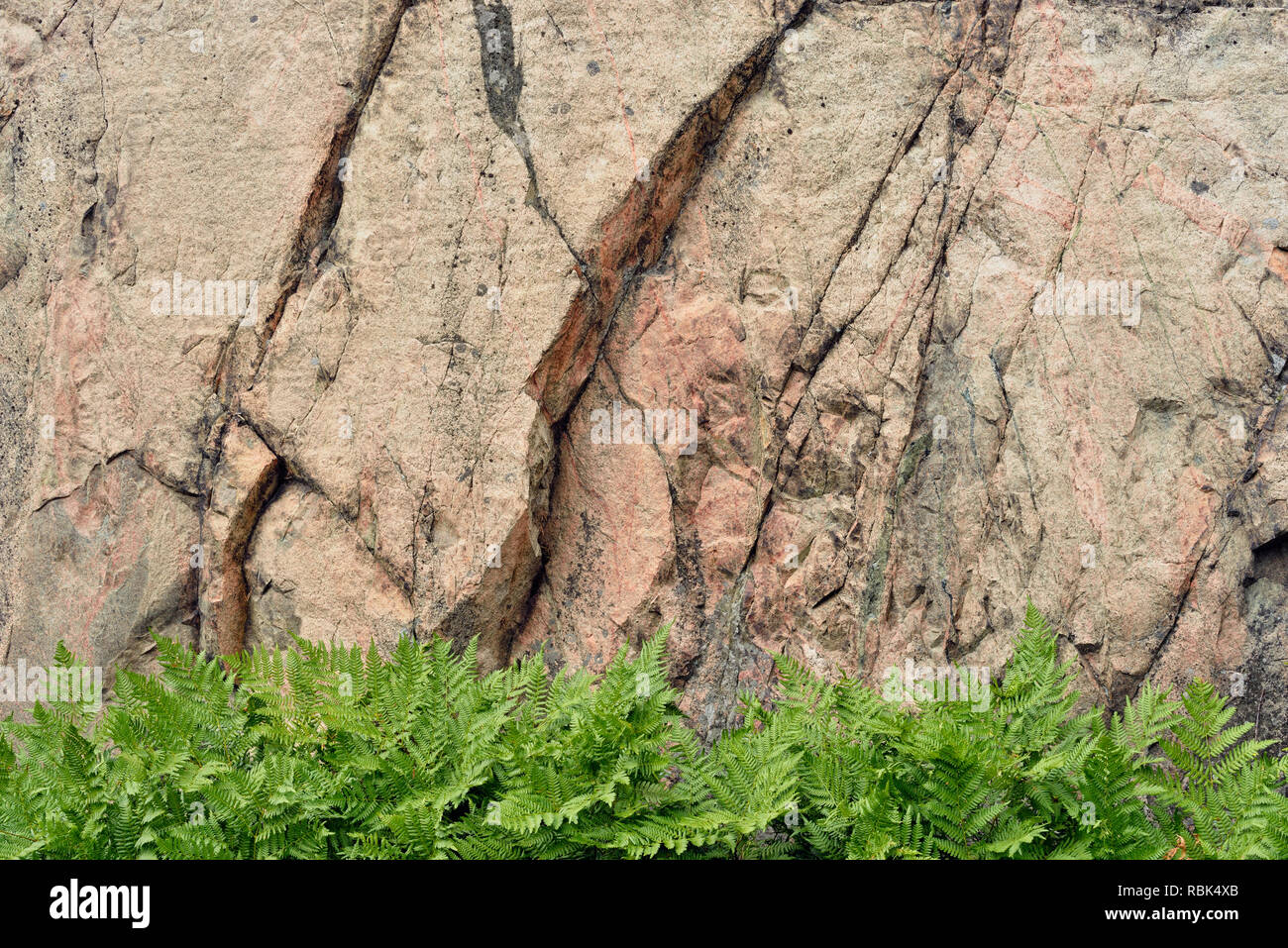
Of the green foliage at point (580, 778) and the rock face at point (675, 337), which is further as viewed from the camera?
the rock face at point (675, 337)

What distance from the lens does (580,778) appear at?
13.3 feet

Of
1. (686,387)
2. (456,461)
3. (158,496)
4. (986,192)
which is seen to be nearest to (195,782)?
(456,461)

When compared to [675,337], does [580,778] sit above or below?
below

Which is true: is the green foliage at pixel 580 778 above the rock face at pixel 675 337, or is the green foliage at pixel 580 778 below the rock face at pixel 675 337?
below

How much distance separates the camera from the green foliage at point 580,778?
3936 millimetres

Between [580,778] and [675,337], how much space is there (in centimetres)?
333

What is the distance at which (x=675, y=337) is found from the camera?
261 inches

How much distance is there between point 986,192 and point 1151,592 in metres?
2.61

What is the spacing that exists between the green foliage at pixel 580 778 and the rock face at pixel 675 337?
1.86m

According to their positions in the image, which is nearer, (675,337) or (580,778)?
(580,778)

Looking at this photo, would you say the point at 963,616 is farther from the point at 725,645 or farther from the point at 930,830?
the point at 930,830

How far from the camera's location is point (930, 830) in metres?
4.03

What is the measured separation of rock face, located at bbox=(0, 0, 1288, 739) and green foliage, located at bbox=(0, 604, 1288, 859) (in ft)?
6.11

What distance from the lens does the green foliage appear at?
3936 millimetres
